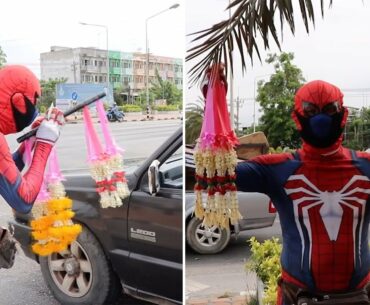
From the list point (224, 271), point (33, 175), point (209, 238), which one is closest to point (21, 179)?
point (33, 175)

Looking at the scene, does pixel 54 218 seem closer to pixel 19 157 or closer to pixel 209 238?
pixel 19 157

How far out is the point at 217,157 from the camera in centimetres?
127

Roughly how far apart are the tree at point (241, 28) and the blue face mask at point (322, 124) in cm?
26

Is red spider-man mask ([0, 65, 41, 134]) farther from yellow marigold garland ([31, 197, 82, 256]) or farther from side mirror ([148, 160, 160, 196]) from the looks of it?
side mirror ([148, 160, 160, 196])

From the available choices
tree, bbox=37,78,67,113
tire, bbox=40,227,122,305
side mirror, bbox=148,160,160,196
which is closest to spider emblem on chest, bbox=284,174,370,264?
side mirror, bbox=148,160,160,196

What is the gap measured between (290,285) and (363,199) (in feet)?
1.01

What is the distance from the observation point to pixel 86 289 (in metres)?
1.55

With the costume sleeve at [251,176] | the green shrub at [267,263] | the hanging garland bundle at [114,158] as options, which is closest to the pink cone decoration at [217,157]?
the costume sleeve at [251,176]

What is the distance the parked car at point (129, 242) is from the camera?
1499mm

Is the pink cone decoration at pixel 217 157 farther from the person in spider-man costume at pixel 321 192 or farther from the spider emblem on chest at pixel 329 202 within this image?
the spider emblem on chest at pixel 329 202

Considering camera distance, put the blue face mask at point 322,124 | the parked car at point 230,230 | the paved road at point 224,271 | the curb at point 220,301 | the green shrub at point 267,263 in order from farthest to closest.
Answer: the paved road at point 224,271 → the curb at point 220,301 → the parked car at point 230,230 → the green shrub at point 267,263 → the blue face mask at point 322,124

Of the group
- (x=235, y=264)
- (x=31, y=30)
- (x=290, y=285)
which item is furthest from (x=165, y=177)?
(x=235, y=264)

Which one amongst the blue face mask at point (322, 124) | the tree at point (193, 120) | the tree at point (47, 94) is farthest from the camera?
the tree at point (47, 94)

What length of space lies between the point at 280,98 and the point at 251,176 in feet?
1.13
